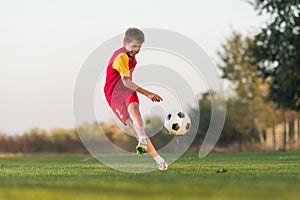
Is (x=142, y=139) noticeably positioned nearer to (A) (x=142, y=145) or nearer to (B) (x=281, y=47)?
(A) (x=142, y=145)

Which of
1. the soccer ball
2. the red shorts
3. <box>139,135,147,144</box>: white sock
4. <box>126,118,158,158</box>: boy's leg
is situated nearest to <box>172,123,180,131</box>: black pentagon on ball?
the soccer ball

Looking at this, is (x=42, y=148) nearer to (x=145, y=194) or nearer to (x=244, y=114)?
(x=244, y=114)

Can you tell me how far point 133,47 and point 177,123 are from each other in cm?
166

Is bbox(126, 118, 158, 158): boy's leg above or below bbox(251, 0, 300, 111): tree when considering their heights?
below

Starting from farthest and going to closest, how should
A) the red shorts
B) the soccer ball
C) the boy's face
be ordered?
1. the soccer ball
2. the red shorts
3. the boy's face

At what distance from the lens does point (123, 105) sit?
465 inches

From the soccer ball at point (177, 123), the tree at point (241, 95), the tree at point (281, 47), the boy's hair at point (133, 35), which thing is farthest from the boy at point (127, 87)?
the tree at point (241, 95)

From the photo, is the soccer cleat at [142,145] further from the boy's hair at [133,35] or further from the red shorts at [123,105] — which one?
the boy's hair at [133,35]

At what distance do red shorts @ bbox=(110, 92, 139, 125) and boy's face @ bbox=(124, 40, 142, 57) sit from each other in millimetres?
642

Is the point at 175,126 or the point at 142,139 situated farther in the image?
the point at 175,126

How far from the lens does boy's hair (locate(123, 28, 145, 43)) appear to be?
11531mm

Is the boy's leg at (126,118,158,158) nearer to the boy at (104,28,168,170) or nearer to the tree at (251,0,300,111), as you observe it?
the boy at (104,28,168,170)

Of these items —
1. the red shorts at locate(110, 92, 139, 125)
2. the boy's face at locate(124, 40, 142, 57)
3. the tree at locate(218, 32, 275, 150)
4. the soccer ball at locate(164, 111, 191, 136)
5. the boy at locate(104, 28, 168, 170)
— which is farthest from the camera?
the tree at locate(218, 32, 275, 150)

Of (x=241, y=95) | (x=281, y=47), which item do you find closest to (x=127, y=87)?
(x=281, y=47)
